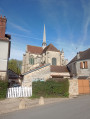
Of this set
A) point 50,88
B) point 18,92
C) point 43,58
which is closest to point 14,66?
point 43,58

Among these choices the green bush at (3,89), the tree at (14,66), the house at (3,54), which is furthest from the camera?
the tree at (14,66)

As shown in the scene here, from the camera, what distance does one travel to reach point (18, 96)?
10195mm

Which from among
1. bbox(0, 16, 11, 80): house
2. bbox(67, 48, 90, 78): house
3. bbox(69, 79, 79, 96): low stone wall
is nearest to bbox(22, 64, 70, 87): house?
bbox(67, 48, 90, 78): house

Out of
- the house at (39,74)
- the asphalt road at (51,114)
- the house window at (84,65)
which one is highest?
the house window at (84,65)

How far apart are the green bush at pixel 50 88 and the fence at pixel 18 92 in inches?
22.8

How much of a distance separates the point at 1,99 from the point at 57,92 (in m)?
5.87

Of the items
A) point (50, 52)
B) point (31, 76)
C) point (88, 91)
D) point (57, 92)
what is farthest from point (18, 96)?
point (50, 52)

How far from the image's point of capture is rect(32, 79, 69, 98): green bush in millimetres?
10469

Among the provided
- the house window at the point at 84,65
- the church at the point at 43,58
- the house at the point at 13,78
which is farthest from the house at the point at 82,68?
the church at the point at 43,58

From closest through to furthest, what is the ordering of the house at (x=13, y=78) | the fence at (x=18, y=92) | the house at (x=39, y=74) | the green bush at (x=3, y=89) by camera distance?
the green bush at (x=3, y=89) → the fence at (x=18, y=92) → the house at (x=39, y=74) → the house at (x=13, y=78)

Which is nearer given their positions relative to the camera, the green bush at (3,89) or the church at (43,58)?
the green bush at (3,89)

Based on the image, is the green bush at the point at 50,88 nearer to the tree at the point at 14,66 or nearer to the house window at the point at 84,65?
the house window at the point at 84,65

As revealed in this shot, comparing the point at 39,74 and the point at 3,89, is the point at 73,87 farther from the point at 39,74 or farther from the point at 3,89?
the point at 3,89

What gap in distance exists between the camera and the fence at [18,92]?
990 centimetres
